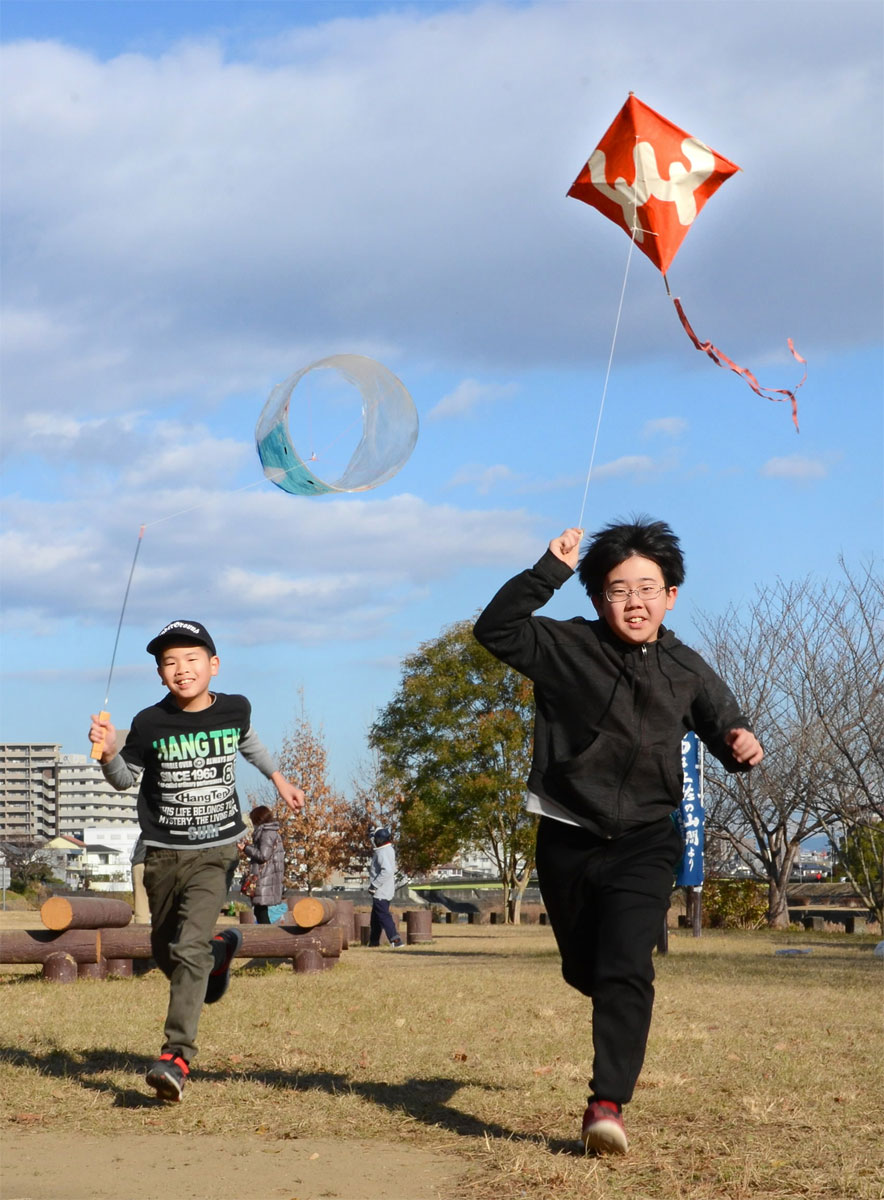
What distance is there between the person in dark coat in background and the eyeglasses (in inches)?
418

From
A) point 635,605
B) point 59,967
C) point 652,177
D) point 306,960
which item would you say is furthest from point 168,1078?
point 306,960

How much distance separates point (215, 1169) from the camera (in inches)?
166

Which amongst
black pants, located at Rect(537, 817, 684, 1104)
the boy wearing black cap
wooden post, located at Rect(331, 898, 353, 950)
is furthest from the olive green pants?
wooden post, located at Rect(331, 898, 353, 950)

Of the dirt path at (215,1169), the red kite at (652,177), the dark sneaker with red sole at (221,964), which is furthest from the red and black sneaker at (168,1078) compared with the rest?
the red kite at (652,177)

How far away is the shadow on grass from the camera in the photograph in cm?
481

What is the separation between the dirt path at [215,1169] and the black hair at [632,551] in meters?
2.17

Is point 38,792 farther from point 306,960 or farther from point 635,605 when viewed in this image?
point 635,605

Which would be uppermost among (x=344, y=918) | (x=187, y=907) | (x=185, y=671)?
(x=185, y=671)

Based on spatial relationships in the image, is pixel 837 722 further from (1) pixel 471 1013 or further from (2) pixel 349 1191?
(2) pixel 349 1191

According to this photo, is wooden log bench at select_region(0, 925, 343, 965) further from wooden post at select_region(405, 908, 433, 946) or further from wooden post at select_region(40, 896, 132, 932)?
wooden post at select_region(405, 908, 433, 946)

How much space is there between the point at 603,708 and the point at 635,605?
16.4 inches

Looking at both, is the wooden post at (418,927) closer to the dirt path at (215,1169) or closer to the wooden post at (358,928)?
the wooden post at (358,928)

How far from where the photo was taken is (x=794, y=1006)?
932cm

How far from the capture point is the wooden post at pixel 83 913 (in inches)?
449
